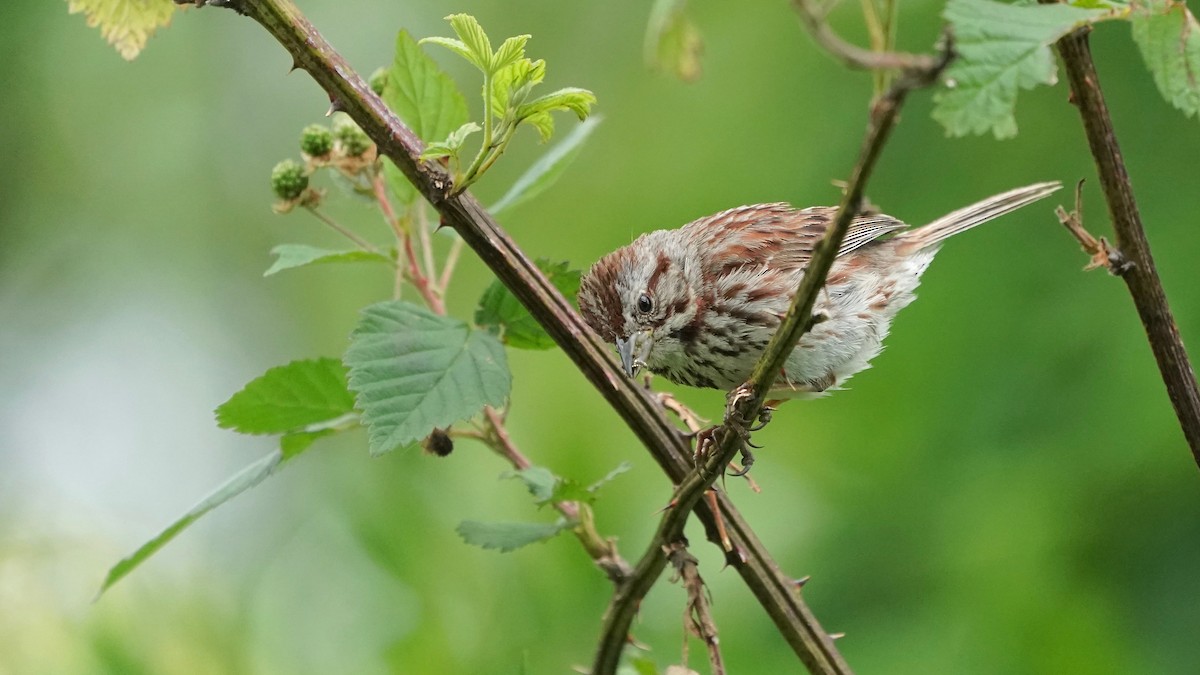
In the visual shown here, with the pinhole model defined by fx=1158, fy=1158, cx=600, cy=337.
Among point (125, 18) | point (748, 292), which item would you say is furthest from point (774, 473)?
point (125, 18)

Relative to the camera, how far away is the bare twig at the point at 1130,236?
1274 mm

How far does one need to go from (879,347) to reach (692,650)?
2.54ft

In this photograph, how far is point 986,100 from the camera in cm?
95

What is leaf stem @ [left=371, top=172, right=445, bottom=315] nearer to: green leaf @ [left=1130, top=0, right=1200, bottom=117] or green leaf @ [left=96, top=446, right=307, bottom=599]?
green leaf @ [left=96, top=446, right=307, bottom=599]

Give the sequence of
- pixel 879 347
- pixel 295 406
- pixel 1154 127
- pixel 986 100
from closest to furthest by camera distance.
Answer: pixel 986 100
pixel 295 406
pixel 879 347
pixel 1154 127

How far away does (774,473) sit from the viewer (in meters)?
2.71

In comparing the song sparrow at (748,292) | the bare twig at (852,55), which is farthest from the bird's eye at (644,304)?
the bare twig at (852,55)

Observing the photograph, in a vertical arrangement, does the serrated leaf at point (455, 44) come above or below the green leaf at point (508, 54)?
above

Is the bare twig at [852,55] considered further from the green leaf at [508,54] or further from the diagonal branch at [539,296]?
the diagonal branch at [539,296]

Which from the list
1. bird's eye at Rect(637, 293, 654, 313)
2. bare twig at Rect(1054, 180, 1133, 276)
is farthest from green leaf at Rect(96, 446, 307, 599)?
bare twig at Rect(1054, 180, 1133, 276)

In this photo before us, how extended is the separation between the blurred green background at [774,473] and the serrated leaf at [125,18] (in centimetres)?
101

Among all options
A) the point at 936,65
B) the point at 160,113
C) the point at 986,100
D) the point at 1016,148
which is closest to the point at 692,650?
the point at 1016,148

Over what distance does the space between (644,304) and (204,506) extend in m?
1.08

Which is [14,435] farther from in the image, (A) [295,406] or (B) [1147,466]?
(B) [1147,466]
